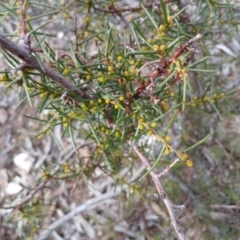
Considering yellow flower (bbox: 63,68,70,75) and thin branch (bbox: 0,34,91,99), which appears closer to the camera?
thin branch (bbox: 0,34,91,99)

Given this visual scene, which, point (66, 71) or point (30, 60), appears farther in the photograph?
point (66, 71)

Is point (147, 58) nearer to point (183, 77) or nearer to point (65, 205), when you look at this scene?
point (183, 77)

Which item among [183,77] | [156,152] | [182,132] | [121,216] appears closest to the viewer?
[183,77]

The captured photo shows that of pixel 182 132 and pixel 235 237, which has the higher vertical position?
pixel 182 132

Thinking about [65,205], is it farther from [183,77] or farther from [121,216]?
[183,77]

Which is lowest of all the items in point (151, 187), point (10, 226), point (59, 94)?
point (10, 226)

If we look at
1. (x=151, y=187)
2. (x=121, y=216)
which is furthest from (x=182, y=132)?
(x=121, y=216)

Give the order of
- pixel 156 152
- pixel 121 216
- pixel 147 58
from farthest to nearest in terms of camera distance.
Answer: pixel 121 216
pixel 156 152
pixel 147 58

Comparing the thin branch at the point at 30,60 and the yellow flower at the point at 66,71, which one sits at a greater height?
the thin branch at the point at 30,60

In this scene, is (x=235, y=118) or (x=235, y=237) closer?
(x=235, y=237)

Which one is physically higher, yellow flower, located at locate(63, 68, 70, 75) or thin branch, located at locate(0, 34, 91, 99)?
thin branch, located at locate(0, 34, 91, 99)

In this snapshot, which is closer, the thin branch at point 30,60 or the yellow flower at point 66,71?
the thin branch at point 30,60
